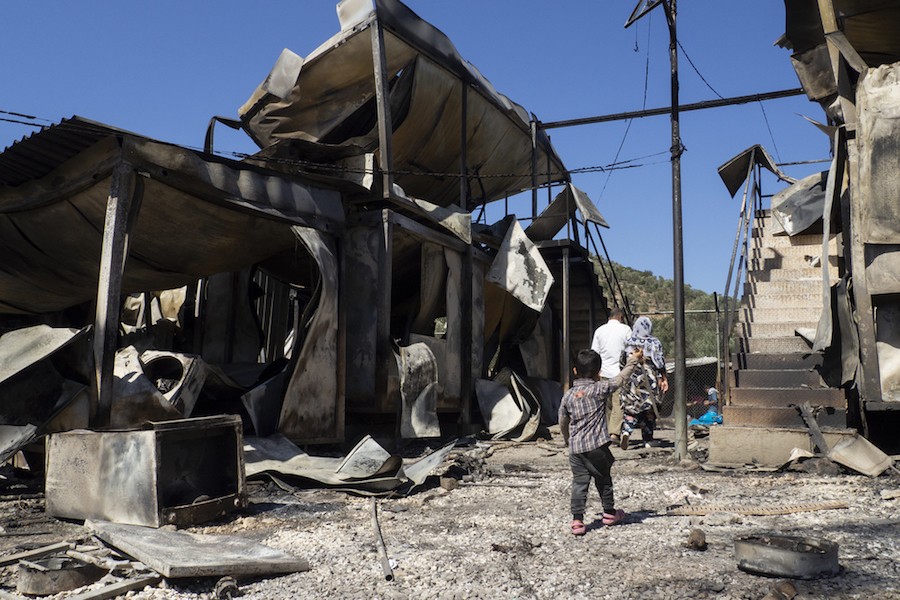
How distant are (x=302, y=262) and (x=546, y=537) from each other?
6.88m

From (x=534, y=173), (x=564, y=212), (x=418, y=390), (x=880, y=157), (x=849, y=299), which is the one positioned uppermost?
(x=534, y=173)

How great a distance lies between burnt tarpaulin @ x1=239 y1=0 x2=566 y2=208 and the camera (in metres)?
10.3

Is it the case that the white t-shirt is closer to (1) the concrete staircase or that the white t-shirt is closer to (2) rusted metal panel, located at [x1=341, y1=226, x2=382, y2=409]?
(1) the concrete staircase

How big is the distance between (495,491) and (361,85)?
663cm

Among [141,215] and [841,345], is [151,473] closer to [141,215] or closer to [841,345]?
[141,215]

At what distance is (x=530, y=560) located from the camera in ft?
13.9

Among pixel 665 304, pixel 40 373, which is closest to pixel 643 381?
pixel 40 373

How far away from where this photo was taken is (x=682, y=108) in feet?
49.6

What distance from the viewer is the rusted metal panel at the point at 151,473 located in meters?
5.25

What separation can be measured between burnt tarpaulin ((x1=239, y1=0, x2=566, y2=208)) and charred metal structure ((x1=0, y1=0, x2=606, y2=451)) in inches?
1.3

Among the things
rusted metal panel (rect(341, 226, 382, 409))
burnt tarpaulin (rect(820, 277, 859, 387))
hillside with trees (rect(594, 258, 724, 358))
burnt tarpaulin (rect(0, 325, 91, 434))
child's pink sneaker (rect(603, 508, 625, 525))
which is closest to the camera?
child's pink sneaker (rect(603, 508, 625, 525))

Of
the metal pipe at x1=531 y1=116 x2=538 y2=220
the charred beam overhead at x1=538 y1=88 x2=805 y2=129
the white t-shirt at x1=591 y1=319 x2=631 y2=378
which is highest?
the charred beam overhead at x1=538 y1=88 x2=805 y2=129

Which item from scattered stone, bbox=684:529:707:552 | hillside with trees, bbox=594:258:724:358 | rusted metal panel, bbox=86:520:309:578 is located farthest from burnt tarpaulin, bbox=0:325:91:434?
hillside with trees, bbox=594:258:724:358

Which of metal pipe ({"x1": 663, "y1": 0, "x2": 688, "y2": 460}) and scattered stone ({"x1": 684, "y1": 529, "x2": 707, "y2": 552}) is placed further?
metal pipe ({"x1": 663, "y1": 0, "x2": 688, "y2": 460})
